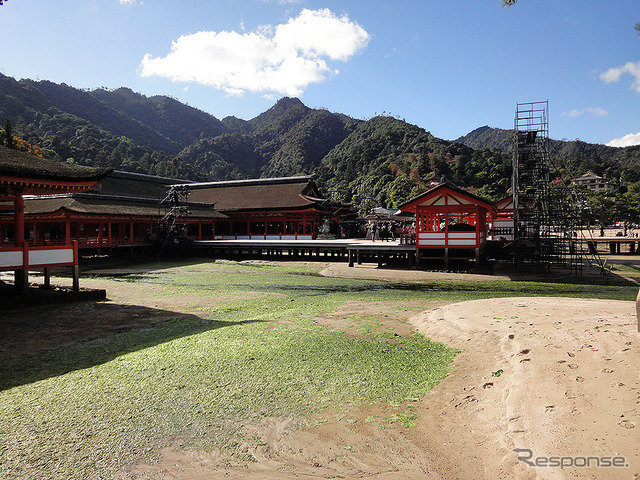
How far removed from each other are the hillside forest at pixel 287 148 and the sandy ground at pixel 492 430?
34.3 metres

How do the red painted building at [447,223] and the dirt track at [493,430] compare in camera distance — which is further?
the red painted building at [447,223]

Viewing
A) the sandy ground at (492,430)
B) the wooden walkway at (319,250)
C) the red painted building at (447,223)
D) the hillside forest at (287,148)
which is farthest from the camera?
the hillside forest at (287,148)

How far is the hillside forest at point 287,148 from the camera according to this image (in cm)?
6316

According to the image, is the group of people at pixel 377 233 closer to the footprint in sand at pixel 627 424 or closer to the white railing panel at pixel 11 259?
the white railing panel at pixel 11 259

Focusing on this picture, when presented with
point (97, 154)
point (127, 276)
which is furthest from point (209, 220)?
point (97, 154)

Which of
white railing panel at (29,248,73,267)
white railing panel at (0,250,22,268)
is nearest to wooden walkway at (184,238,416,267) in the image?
white railing panel at (29,248,73,267)

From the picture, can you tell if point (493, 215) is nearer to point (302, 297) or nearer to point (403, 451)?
point (302, 297)

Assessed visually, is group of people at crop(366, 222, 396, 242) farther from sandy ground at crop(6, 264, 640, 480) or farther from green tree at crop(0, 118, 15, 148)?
green tree at crop(0, 118, 15, 148)

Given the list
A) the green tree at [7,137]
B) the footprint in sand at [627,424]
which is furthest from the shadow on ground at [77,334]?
the green tree at [7,137]

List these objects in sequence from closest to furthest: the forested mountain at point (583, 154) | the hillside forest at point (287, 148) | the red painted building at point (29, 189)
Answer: the red painted building at point (29, 189) → the hillside forest at point (287, 148) → the forested mountain at point (583, 154)

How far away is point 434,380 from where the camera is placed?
20.0 feet

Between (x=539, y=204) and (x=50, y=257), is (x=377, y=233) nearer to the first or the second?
(x=539, y=204)

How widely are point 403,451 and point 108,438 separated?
3.40 metres

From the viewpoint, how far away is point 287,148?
375 feet
